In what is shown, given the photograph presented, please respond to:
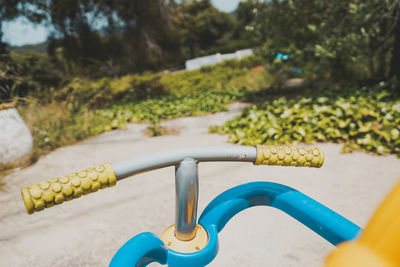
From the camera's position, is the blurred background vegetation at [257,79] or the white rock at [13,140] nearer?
the white rock at [13,140]

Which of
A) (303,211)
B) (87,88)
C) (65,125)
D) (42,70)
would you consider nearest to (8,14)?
(42,70)

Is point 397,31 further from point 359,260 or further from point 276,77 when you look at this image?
point 359,260

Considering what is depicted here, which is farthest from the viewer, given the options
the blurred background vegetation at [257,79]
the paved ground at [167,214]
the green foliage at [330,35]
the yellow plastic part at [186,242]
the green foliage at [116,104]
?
the green foliage at [330,35]

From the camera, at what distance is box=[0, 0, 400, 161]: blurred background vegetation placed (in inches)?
147

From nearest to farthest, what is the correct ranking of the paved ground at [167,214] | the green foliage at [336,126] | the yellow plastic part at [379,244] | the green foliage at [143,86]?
1. the yellow plastic part at [379,244]
2. the paved ground at [167,214]
3. the green foliage at [336,126]
4. the green foliage at [143,86]

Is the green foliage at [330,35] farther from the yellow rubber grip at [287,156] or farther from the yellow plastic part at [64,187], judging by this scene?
the yellow plastic part at [64,187]

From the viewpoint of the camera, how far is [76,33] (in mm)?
11141

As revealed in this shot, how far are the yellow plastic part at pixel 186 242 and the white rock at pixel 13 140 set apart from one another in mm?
3307

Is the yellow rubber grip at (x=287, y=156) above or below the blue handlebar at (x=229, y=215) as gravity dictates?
above

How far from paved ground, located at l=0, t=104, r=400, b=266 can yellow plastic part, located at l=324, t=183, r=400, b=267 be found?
153cm

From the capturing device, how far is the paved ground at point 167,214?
175 centimetres

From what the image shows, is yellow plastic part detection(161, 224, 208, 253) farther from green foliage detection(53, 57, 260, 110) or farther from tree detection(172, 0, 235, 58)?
tree detection(172, 0, 235, 58)

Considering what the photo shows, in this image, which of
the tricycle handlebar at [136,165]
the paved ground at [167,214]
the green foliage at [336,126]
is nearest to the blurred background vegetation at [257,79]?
the green foliage at [336,126]

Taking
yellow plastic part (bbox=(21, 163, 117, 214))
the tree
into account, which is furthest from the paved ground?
the tree
